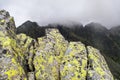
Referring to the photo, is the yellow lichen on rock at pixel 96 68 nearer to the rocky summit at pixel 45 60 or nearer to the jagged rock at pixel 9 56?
the rocky summit at pixel 45 60

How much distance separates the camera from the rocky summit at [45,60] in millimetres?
25656

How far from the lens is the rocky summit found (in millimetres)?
25656

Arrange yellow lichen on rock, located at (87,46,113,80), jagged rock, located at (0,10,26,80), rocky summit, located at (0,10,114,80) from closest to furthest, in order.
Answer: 1. jagged rock, located at (0,10,26,80)
2. rocky summit, located at (0,10,114,80)
3. yellow lichen on rock, located at (87,46,113,80)

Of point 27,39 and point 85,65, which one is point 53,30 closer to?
point 27,39

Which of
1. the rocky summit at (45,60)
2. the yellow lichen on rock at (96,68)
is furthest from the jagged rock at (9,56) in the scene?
the yellow lichen on rock at (96,68)

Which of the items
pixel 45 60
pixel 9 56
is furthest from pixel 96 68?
pixel 9 56

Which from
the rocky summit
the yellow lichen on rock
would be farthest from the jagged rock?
the yellow lichen on rock

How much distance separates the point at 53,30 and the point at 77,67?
9.14 meters

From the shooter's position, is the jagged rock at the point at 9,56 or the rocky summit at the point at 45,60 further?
the rocky summit at the point at 45,60

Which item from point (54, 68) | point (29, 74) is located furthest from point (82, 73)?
point (29, 74)

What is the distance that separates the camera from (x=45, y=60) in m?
29.8

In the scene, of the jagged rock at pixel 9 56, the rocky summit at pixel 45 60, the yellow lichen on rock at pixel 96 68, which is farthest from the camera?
the yellow lichen on rock at pixel 96 68

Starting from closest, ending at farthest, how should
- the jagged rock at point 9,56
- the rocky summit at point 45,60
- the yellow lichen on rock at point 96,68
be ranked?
1. the jagged rock at point 9,56
2. the rocky summit at point 45,60
3. the yellow lichen on rock at point 96,68

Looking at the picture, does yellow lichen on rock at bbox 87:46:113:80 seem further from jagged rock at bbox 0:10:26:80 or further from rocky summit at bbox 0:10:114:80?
jagged rock at bbox 0:10:26:80
